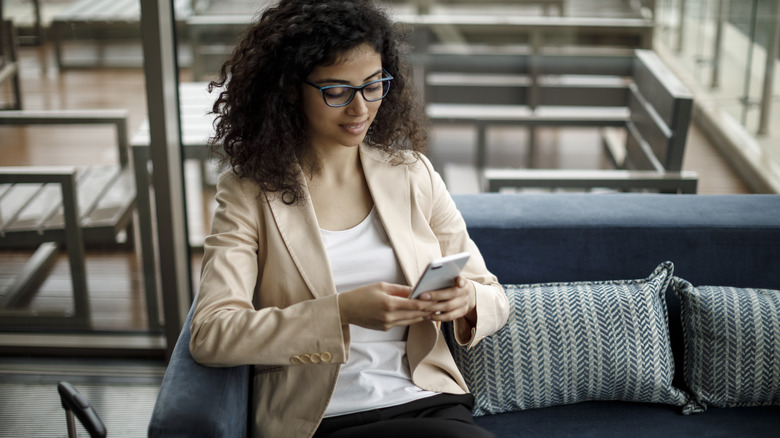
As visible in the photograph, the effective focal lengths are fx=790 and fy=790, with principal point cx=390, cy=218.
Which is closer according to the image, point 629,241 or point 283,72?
point 283,72

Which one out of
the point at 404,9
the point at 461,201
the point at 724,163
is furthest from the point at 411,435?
the point at 724,163

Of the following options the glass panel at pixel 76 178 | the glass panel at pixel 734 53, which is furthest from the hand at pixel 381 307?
the glass panel at pixel 734 53

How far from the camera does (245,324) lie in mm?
1560

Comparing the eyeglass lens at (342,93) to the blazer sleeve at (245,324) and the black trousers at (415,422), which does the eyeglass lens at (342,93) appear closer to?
the blazer sleeve at (245,324)

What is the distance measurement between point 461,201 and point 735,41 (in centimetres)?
114

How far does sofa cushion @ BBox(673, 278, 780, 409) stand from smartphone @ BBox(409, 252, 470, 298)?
0.79 m

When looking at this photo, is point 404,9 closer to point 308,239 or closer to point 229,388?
point 308,239

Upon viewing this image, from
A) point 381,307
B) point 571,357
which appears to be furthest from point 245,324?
point 571,357

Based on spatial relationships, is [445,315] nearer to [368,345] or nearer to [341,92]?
[368,345]

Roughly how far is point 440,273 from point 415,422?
349 mm

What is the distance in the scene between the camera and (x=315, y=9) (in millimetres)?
1638

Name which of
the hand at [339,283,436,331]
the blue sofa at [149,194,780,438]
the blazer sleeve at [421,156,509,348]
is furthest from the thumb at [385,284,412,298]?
the blue sofa at [149,194,780,438]

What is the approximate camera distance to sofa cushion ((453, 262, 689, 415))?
1.92 metres

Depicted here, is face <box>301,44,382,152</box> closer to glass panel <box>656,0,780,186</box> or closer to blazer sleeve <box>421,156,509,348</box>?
blazer sleeve <box>421,156,509,348</box>
